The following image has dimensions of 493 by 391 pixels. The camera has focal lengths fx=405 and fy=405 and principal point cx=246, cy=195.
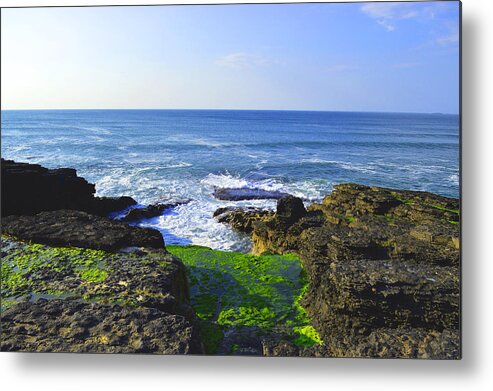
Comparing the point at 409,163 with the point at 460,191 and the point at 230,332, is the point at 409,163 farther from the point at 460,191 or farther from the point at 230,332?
the point at 230,332

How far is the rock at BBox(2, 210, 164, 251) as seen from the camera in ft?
15.0

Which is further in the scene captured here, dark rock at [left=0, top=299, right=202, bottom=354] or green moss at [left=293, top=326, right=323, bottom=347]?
green moss at [left=293, top=326, right=323, bottom=347]

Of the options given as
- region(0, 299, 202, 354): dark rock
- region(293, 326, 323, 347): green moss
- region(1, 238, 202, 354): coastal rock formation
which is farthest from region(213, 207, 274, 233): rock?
region(0, 299, 202, 354): dark rock

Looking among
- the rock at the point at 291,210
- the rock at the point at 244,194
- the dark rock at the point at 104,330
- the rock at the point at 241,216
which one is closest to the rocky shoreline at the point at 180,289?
the dark rock at the point at 104,330

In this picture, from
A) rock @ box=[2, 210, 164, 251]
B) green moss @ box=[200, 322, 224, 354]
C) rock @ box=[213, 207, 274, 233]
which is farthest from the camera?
rock @ box=[213, 207, 274, 233]

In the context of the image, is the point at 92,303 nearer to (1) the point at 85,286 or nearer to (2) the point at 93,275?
(1) the point at 85,286

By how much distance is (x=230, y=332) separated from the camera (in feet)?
13.9

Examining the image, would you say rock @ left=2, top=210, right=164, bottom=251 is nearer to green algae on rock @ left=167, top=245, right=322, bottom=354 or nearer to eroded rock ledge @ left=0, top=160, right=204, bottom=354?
eroded rock ledge @ left=0, top=160, right=204, bottom=354

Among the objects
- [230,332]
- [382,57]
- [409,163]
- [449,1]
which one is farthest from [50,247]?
[409,163]

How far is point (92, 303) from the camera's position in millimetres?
3707

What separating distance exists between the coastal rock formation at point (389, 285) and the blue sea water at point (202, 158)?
2.20ft

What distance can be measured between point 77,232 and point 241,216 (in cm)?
457

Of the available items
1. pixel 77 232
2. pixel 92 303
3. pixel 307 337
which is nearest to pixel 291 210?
pixel 307 337

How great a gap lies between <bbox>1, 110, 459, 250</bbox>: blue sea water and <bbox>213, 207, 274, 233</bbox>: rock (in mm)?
239
